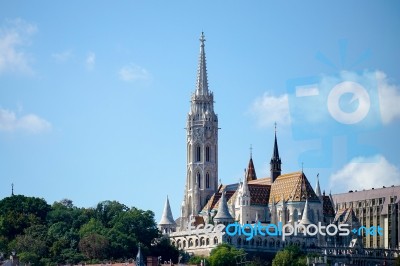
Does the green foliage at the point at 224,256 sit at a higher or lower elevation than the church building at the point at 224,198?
lower

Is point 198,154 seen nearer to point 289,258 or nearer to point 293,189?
point 293,189

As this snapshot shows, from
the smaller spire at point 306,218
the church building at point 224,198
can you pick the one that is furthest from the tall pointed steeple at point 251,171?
the smaller spire at point 306,218

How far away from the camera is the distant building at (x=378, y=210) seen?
6407 inches

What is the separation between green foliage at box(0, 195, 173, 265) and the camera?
131m

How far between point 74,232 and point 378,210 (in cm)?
4770

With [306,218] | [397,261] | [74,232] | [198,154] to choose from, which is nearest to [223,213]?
[306,218]

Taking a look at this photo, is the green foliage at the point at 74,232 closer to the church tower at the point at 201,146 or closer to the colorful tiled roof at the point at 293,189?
the church tower at the point at 201,146

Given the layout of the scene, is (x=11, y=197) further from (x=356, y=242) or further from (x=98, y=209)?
(x=356, y=242)

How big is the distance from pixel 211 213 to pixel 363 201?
99.2ft

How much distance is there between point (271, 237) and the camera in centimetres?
14350

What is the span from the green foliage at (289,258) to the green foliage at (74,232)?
39.6 feet

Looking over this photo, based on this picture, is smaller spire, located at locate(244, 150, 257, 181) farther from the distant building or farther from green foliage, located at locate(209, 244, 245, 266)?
green foliage, located at locate(209, 244, 245, 266)

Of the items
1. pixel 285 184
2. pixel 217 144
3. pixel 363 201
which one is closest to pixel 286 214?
pixel 285 184

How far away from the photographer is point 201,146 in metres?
157
